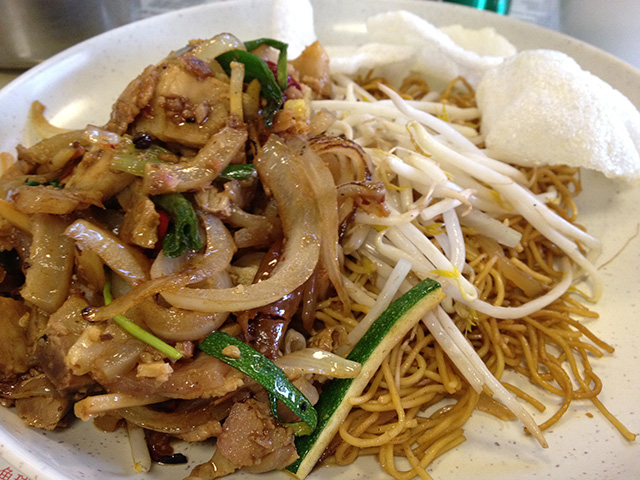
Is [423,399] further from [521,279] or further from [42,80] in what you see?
[42,80]

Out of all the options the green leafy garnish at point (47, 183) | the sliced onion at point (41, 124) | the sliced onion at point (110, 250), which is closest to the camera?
the sliced onion at point (110, 250)

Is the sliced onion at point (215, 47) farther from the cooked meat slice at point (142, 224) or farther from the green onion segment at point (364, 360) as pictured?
the green onion segment at point (364, 360)

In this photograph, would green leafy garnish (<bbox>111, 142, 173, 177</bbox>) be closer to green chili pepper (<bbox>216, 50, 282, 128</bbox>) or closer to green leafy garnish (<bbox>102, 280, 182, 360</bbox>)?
green chili pepper (<bbox>216, 50, 282, 128</bbox>)

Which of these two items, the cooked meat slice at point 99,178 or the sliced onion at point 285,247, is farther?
the cooked meat slice at point 99,178

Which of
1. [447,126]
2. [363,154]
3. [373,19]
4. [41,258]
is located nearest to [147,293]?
[41,258]

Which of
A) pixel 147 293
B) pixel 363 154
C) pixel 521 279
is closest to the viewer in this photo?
pixel 147 293

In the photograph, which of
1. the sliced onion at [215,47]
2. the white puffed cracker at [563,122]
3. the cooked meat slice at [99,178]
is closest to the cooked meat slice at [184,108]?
the sliced onion at [215,47]

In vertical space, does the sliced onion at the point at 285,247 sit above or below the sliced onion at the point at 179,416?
above
